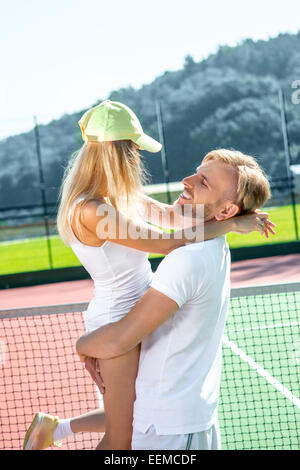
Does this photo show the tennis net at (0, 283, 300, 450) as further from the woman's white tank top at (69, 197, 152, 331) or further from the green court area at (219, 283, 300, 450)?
the woman's white tank top at (69, 197, 152, 331)

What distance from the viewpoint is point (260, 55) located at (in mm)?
54969

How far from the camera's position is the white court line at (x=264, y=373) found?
4.64m

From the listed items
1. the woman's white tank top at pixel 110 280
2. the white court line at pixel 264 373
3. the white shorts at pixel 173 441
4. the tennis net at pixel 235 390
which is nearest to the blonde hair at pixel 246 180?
the woman's white tank top at pixel 110 280

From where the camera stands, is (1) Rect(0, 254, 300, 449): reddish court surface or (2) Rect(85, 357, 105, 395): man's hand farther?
(1) Rect(0, 254, 300, 449): reddish court surface

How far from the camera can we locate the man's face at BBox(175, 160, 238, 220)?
198cm

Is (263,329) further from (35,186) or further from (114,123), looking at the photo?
(35,186)

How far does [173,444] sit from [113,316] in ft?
1.84

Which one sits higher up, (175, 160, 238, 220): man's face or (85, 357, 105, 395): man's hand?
(175, 160, 238, 220): man's face

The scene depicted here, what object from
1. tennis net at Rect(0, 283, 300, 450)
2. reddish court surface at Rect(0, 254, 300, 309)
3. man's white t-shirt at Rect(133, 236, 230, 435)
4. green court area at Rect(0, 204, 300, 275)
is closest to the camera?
man's white t-shirt at Rect(133, 236, 230, 435)

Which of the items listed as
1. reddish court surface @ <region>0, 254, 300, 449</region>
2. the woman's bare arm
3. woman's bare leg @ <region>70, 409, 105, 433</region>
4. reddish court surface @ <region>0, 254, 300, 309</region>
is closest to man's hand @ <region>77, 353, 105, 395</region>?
the woman's bare arm

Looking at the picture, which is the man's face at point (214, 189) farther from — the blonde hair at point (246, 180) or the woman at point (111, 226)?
the woman at point (111, 226)

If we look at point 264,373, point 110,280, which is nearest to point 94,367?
point 110,280

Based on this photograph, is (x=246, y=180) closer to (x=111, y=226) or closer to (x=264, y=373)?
(x=111, y=226)
